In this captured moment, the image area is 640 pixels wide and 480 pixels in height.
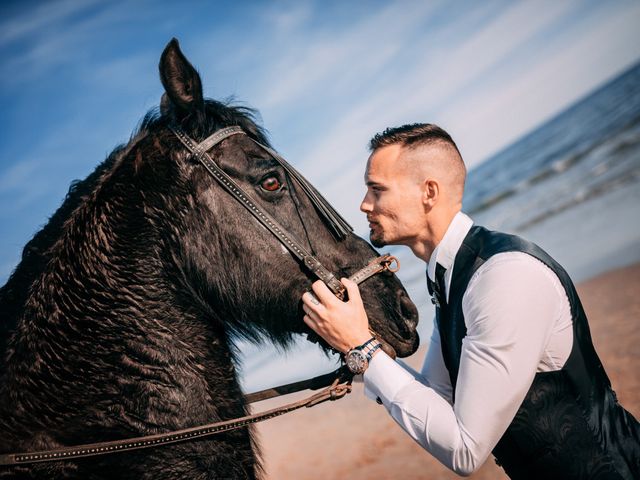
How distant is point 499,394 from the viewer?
183 cm

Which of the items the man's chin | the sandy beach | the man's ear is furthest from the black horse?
the sandy beach

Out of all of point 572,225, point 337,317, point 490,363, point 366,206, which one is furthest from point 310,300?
point 572,225

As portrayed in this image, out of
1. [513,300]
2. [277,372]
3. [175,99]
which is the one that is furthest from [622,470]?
[277,372]

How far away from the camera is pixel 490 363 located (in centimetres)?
186

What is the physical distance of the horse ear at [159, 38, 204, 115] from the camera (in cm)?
226

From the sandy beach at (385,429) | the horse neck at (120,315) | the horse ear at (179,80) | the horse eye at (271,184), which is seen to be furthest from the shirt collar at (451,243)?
the sandy beach at (385,429)

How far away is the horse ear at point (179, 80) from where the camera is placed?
2.26 metres

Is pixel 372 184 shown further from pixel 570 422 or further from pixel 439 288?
pixel 570 422

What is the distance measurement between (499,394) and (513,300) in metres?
0.38

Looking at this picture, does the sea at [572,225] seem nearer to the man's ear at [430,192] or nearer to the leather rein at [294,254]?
the leather rein at [294,254]

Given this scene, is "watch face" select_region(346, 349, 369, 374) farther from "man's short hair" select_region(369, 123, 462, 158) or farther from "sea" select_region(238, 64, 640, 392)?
"man's short hair" select_region(369, 123, 462, 158)

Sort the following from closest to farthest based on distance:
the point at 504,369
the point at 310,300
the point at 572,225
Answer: the point at 504,369, the point at 310,300, the point at 572,225

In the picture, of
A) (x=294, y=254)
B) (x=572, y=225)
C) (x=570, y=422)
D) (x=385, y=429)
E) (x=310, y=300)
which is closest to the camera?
(x=570, y=422)

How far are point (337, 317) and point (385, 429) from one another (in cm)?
708
